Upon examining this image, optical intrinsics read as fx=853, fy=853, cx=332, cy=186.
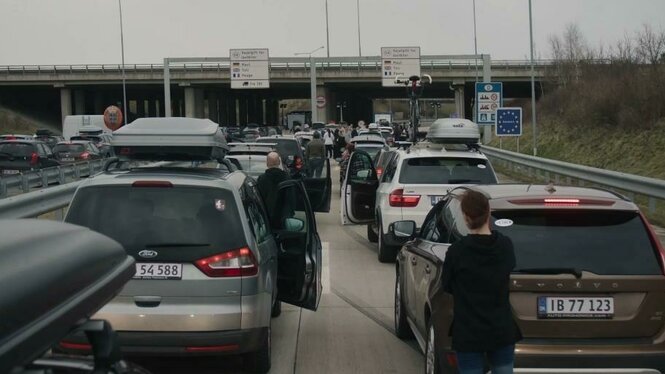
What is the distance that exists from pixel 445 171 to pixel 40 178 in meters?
16.0

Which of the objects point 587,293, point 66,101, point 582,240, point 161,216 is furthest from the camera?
A: point 66,101

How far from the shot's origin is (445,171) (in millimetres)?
12164

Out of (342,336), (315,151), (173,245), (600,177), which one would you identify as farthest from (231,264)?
(315,151)

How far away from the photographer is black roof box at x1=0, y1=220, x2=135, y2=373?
184 cm

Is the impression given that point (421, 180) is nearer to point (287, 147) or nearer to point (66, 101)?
point (287, 147)

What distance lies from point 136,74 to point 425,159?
6421cm

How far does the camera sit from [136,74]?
2879 inches

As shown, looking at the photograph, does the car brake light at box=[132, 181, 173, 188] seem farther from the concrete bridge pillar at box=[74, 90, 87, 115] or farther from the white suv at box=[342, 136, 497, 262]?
the concrete bridge pillar at box=[74, 90, 87, 115]

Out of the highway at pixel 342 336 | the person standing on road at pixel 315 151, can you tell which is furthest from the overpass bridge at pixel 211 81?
the highway at pixel 342 336

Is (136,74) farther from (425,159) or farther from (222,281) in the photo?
(222,281)

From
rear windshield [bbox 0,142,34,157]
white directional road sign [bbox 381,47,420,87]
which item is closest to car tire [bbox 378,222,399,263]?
rear windshield [bbox 0,142,34,157]

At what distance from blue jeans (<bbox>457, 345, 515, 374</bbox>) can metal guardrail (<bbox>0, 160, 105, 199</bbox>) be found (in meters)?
17.8

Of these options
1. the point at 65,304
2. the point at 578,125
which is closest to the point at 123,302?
the point at 65,304

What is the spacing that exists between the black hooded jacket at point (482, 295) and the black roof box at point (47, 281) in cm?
253
